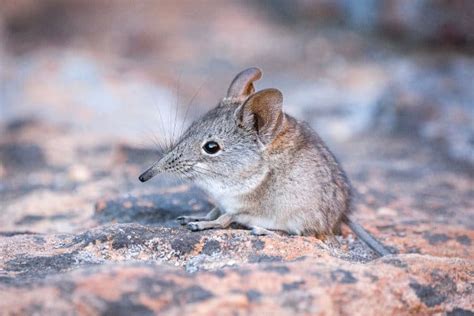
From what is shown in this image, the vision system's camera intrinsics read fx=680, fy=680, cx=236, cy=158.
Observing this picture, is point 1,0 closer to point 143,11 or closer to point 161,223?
point 143,11

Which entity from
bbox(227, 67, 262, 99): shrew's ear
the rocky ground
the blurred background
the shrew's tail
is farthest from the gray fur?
the blurred background

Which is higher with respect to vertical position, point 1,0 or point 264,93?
point 1,0

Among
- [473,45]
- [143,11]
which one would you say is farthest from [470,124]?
[143,11]

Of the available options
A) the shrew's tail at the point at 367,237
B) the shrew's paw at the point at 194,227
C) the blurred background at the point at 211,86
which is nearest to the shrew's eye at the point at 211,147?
the shrew's paw at the point at 194,227

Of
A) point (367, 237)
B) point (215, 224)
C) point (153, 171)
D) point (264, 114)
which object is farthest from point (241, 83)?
point (367, 237)

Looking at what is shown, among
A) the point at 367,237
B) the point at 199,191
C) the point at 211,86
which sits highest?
the point at 211,86

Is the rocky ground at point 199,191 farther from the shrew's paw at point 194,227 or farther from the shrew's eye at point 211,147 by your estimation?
the shrew's eye at point 211,147

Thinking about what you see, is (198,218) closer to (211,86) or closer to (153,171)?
(153,171)
